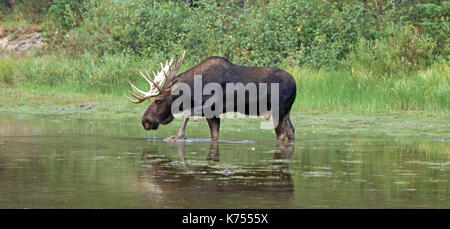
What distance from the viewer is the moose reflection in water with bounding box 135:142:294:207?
26.1 ft

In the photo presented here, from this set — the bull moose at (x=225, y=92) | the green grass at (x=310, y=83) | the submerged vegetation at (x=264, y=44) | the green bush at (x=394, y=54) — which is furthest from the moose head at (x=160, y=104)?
the green bush at (x=394, y=54)

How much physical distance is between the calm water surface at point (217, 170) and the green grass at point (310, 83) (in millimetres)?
4297

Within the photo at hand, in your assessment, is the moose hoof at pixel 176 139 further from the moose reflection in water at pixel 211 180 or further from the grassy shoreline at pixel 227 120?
the moose reflection in water at pixel 211 180

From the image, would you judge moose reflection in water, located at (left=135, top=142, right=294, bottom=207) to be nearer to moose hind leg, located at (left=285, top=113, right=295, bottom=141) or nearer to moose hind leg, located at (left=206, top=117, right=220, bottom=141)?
moose hind leg, located at (left=206, top=117, right=220, bottom=141)

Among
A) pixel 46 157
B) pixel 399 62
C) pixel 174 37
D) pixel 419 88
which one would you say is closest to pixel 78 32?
pixel 174 37

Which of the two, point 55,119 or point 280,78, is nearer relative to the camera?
point 280,78

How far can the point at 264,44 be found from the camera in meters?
25.4

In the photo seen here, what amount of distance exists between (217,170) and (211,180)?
83cm

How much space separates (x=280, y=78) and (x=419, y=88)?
614cm

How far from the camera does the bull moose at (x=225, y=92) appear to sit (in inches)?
537

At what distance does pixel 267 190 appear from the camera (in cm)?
842

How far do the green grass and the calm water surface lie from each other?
4297 mm

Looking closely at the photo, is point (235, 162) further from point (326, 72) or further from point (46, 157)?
point (326, 72)

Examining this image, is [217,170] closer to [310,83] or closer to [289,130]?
[289,130]
